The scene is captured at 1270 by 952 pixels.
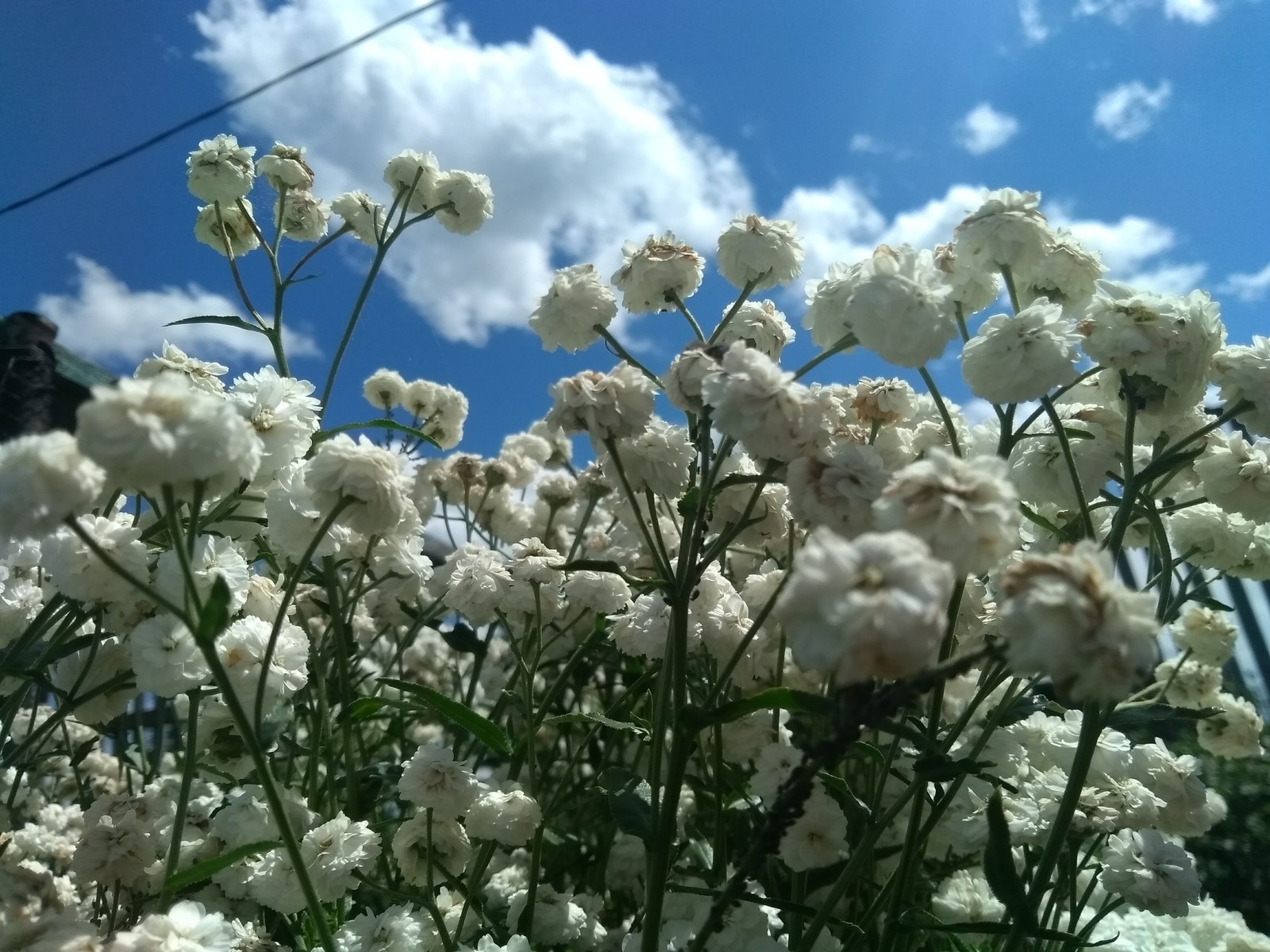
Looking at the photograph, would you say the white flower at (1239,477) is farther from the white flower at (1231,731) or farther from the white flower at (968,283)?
the white flower at (1231,731)

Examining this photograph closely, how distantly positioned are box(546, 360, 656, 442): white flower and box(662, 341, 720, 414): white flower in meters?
0.02

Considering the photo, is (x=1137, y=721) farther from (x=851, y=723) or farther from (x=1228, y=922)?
(x=1228, y=922)

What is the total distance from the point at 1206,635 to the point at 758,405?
4.14ft

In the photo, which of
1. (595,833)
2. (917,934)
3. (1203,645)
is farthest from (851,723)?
(1203,645)

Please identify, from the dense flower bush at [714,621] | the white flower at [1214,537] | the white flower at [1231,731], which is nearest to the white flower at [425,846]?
the dense flower bush at [714,621]

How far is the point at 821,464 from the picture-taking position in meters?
0.75

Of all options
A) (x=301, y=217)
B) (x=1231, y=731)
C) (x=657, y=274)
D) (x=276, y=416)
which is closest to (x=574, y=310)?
(x=657, y=274)

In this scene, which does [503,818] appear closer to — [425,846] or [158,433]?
[425,846]

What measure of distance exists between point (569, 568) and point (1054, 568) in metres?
0.51

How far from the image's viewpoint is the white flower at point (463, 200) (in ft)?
5.48

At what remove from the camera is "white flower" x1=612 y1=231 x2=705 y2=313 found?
3.70 ft

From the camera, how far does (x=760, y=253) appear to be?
116cm

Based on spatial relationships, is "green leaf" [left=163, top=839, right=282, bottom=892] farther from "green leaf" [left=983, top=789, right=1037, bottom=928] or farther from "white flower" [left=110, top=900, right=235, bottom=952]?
"green leaf" [left=983, top=789, right=1037, bottom=928]

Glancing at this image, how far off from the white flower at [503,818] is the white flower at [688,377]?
53 cm
